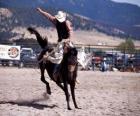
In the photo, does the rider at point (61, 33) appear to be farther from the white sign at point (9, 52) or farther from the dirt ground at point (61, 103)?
the white sign at point (9, 52)

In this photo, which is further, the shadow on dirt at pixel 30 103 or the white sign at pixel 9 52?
the white sign at pixel 9 52

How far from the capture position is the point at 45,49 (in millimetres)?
11375

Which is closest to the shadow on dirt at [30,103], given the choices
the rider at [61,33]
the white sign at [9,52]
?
the rider at [61,33]

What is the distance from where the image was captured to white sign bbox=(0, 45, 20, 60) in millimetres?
28812

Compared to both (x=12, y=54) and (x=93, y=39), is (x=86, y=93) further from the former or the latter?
(x=93, y=39)

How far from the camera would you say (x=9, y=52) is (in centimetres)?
2900

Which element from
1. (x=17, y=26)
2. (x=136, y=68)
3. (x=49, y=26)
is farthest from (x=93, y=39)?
(x=136, y=68)

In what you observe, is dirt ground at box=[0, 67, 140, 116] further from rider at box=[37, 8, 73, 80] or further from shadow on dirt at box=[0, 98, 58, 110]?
rider at box=[37, 8, 73, 80]

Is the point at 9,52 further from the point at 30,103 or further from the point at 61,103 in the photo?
the point at 61,103

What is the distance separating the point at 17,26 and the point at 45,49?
120429 mm

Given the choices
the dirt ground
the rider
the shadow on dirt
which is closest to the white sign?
the dirt ground

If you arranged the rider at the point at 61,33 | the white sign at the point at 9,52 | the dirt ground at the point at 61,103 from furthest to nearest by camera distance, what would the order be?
the white sign at the point at 9,52
the rider at the point at 61,33
the dirt ground at the point at 61,103

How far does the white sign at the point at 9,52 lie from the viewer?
28.8 metres

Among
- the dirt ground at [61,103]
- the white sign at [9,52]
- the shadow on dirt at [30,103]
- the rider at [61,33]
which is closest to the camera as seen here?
the dirt ground at [61,103]
